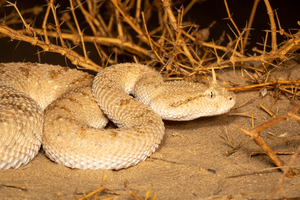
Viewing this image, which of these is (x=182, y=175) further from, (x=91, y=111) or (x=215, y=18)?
(x=215, y=18)

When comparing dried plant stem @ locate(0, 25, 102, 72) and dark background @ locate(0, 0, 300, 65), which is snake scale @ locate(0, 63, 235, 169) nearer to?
dried plant stem @ locate(0, 25, 102, 72)

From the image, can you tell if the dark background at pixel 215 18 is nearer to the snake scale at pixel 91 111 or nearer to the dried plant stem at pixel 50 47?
the dried plant stem at pixel 50 47

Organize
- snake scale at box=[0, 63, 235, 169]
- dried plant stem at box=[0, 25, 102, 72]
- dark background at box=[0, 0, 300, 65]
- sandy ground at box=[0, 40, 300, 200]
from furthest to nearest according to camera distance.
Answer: dark background at box=[0, 0, 300, 65] < dried plant stem at box=[0, 25, 102, 72] < snake scale at box=[0, 63, 235, 169] < sandy ground at box=[0, 40, 300, 200]

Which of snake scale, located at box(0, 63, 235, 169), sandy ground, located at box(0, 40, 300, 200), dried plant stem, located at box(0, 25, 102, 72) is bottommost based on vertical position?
sandy ground, located at box(0, 40, 300, 200)

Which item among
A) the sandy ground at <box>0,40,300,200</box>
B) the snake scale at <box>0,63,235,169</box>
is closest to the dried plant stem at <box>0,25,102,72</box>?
the snake scale at <box>0,63,235,169</box>

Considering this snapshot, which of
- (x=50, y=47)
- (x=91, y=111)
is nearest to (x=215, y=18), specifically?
(x=50, y=47)

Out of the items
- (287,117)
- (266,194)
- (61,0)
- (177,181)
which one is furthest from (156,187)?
(61,0)
